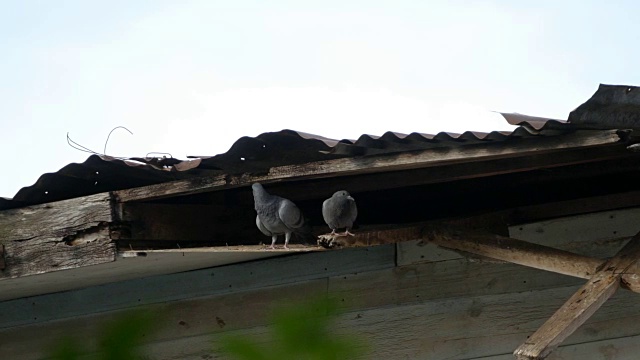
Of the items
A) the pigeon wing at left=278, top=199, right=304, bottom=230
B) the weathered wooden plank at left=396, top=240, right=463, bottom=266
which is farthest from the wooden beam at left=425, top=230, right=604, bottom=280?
the pigeon wing at left=278, top=199, right=304, bottom=230

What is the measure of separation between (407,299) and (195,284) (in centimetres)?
99

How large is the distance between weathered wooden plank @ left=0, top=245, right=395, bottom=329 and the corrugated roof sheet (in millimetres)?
739

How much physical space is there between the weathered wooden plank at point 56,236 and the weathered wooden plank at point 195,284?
2.12 feet

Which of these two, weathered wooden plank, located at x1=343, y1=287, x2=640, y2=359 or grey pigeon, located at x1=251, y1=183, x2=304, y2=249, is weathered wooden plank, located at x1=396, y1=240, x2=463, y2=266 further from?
grey pigeon, located at x1=251, y1=183, x2=304, y2=249

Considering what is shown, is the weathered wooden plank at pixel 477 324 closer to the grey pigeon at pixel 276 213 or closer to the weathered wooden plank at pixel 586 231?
the weathered wooden plank at pixel 586 231

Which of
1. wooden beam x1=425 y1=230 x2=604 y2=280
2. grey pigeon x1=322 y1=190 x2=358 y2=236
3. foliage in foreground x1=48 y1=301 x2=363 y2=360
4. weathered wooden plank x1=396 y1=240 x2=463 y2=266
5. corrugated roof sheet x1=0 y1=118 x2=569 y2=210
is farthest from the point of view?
weathered wooden plank x1=396 y1=240 x2=463 y2=266

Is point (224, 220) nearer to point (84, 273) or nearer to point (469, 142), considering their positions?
point (84, 273)

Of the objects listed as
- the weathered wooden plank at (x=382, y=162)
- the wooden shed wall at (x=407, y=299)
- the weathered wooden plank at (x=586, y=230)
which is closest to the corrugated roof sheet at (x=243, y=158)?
the weathered wooden plank at (x=382, y=162)

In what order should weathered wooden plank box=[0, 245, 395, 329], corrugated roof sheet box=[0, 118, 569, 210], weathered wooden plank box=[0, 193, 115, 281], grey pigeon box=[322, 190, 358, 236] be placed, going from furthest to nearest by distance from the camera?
weathered wooden plank box=[0, 245, 395, 329], weathered wooden plank box=[0, 193, 115, 281], grey pigeon box=[322, 190, 358, 236], corrugated roof sheet box=[0, 118, 569, 210]

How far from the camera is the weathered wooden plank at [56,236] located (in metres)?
3.40

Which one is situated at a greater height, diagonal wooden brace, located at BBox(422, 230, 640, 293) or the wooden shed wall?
diagonal wooden brace, located at BBox(422, 230, 640, 293)

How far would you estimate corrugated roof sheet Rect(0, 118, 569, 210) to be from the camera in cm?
272

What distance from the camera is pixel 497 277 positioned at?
3.55 metres

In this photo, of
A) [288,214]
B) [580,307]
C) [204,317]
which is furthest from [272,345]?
[204,317]
